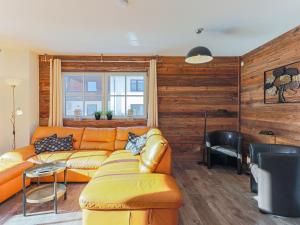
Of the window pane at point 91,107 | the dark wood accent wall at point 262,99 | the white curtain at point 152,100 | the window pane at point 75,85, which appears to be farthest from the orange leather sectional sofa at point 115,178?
the dark wood accent wall at point 262,99

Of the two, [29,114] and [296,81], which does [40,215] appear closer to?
[29,114]

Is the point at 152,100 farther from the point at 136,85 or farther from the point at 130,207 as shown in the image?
the point at 130,207

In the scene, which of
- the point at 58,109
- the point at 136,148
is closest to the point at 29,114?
the point at 58,109

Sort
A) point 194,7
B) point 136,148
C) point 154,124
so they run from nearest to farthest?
point 194,7, point 136,148, point 154,124

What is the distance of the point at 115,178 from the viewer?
8.13 ft

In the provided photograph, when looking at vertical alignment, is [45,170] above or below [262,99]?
below

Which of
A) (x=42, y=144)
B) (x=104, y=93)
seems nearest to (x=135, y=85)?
(x=104, y=93)

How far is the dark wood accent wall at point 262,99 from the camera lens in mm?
3317

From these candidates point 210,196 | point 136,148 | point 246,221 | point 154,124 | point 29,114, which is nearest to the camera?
point 246,221

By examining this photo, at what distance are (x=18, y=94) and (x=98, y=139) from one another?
1.92 meters

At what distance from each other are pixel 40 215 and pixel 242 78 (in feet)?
15.1

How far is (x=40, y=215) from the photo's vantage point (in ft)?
8.41

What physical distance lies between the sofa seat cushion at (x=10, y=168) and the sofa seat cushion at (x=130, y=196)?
4.49ft

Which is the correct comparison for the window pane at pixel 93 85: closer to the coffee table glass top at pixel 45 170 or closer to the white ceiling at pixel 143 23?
the white ceiling at pixel 143 23
